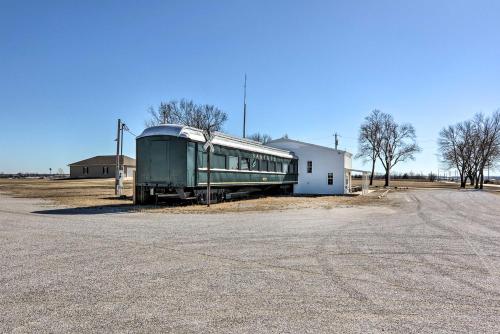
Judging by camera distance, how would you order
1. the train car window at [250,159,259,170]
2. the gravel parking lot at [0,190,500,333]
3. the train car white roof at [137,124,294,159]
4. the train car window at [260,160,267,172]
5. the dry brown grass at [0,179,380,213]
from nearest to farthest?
the gravel parking lot at [0,190,500,333] < the dry brown grass at [0,179,380,213] < the train car white roof at [137,124,294,159] < the train car window at [250,159,259,170] < the train car window at [260,160,267,172]

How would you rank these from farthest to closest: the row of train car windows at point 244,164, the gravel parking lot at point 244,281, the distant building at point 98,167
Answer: the distant building at point 98,167
the row of train car windows at point 244,164
the gravel parking lot at point 244,281

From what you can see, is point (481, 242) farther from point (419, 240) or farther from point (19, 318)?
point (19, 318)

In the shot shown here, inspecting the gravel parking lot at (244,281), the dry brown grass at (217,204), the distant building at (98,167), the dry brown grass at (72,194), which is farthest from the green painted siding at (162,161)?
the distant building at (98,167)

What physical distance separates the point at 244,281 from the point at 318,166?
3154 centimetres

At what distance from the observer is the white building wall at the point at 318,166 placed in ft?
118

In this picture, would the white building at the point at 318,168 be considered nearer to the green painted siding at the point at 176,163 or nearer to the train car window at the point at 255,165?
the train car window at the point at 255,165

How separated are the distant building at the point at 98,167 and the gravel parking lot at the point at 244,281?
6632cm

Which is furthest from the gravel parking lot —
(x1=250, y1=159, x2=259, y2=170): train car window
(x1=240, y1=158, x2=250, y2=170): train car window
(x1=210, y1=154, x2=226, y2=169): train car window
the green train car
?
(x1=250, y1=159, x2=259, y2=170): train car window

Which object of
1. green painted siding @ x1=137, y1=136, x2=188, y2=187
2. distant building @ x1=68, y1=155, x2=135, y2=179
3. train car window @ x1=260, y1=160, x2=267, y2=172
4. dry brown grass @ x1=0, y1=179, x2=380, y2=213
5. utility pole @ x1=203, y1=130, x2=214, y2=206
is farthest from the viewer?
distant building @ x1=68, y1=155, x2=135, y2=179

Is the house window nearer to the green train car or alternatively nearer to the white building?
the white building

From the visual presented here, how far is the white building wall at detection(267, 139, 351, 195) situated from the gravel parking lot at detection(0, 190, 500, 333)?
25.6 m

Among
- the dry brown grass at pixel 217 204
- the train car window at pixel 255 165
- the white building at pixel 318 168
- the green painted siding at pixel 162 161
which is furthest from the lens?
the white building at pixel 318 168

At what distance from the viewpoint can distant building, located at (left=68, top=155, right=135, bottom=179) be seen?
243 feet

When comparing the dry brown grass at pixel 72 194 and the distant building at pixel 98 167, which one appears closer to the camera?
the dry brown grass at pixel 72 194
